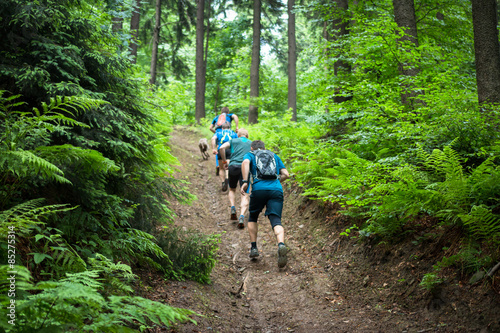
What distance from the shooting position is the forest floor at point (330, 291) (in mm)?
3561

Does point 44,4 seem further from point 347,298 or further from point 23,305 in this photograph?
point 347,298

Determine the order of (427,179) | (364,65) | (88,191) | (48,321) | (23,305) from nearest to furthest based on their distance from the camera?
(23,305)
(48,321)
(88,191)
(427,179)
(364,65)

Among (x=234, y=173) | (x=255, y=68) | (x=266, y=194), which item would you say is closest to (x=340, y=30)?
(x=234, y=173)

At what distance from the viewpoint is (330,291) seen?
5047mm

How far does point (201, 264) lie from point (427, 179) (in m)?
3.52

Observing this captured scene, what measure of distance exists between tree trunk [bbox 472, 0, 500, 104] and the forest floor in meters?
3.12

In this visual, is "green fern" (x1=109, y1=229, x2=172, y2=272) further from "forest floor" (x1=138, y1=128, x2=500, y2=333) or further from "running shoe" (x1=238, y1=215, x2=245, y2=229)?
"running shoe" (x1=238, y1=215, x2=245, y2=229)

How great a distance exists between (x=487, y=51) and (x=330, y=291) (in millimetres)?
4973

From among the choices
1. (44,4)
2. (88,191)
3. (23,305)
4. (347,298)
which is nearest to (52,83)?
(44,4)

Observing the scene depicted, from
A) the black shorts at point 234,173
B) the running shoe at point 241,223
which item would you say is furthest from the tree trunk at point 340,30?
the running shoe at point 241,223

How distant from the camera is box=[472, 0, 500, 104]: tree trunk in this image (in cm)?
567

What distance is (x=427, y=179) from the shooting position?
15.3 ft

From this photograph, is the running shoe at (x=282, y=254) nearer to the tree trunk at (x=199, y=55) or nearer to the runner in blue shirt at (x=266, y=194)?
the runner in blue shirt at (x=266, y=194)

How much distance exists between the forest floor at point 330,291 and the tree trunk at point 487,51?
10.2 feet
